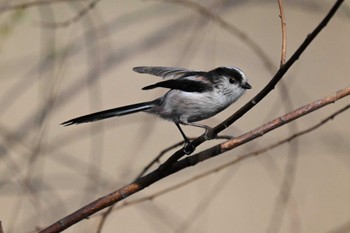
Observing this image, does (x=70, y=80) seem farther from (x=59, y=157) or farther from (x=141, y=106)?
(x=141, y=106)

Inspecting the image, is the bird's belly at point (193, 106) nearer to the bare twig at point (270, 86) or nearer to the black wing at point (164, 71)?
the black wing at point (164, 71)

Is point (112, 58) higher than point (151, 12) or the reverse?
the reverse

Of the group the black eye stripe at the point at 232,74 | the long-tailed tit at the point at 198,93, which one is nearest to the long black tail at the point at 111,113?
the long-tailed tit at the point at 198,93

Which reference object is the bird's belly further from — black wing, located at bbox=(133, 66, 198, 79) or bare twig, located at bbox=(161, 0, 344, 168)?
bare twig, located at bbox=(161, 0, 344, 168)

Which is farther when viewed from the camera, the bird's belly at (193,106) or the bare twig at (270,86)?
the bird's belly at (193,106)

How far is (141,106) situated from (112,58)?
57cm

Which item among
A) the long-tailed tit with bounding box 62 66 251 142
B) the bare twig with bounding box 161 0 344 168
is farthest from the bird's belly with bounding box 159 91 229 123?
the bare twig with bounding box 161 0 344 168

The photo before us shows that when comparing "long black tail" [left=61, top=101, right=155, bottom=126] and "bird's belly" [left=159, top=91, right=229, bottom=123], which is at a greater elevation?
"long black tail" [left=61, top=101, right=155, bottom=126]

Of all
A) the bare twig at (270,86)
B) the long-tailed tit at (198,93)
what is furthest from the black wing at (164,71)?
the bare twig at (270,86)

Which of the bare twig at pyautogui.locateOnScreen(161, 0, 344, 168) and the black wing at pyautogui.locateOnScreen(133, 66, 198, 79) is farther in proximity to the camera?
the black wing at pyautogui.locateOnScreen(133, 66, 198, 79)

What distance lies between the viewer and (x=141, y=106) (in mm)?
1121

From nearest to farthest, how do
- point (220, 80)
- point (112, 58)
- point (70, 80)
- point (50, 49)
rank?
point (220, 80)
point (50, 49)
point (112, 58)
point (70, 80)

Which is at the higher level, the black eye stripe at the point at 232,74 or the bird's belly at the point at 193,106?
the black eye stripe at the point at 232,74

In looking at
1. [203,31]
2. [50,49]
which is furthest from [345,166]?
[50,49]
